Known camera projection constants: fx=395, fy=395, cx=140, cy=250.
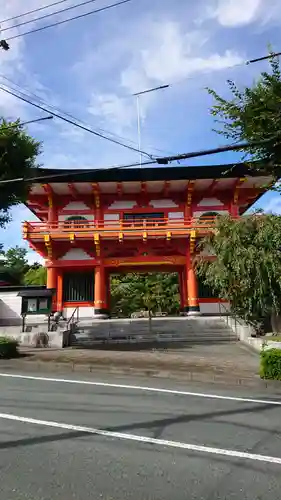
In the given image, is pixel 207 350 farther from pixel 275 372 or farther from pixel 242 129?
pixel 242 129

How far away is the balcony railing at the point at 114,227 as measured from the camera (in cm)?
2270

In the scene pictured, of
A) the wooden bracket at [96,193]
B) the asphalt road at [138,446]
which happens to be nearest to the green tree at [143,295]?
the wooden bracket at [96,193]

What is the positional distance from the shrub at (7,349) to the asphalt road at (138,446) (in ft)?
18.3

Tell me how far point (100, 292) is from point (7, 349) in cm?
991

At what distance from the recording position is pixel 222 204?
25219 mm

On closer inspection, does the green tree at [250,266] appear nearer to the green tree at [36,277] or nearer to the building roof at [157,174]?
the building roof at [157,174]

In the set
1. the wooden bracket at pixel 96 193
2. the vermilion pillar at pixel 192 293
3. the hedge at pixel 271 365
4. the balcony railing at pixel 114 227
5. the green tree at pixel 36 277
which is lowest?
the hedge at pixel 271 365

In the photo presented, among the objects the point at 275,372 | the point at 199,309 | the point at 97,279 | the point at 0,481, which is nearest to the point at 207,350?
the point at 275,372

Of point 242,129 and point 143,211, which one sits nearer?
point 242,129

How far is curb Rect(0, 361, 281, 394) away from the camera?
29.9 feet

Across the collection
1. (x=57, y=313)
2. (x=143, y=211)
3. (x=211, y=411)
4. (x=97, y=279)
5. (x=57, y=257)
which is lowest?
(x=211, y=411)

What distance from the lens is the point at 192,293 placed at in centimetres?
2267

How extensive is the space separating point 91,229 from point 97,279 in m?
2.93

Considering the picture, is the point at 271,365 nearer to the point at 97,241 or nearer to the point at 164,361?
the point at 164,361
